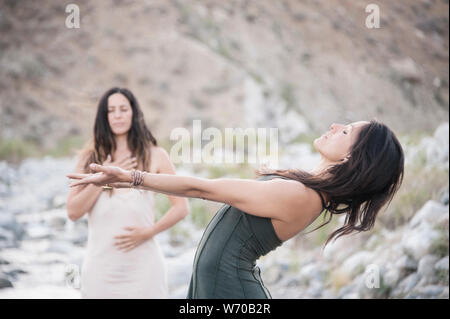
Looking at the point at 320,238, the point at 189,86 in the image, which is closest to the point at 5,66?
the point at 189,86

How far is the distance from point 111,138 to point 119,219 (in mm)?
476

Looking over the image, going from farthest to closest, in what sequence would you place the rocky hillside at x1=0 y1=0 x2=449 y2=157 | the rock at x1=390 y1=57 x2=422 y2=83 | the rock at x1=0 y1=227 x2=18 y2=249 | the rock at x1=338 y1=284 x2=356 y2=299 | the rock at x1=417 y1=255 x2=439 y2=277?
the rocky hillside at x1=0 y1=0 x2=449 y2=157 → the rock at x1=390 y1=57 x2=422 y2=83 → the rock at x1=0 y1=227 x2=18 y2=249 → the rock at x1=338 y1=284 x2=356 y2=299 → the rock at x1=417 y1=255 x2=439 y2=277

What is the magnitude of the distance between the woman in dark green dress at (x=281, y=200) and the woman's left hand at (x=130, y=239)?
Result: 1.08 metres

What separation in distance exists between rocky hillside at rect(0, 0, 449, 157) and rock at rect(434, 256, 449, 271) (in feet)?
16.3

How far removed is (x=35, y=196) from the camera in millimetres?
7238

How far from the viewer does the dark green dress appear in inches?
68.6

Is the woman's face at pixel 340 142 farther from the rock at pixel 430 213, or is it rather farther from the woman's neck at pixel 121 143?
the rock at pixel 430 213

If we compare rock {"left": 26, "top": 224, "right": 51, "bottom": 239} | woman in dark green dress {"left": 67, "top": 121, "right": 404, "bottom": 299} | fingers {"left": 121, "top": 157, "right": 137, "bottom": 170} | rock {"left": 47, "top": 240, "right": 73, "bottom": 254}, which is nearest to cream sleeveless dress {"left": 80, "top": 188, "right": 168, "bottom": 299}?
fingers {"left": 121, "top": 157, "right": 137, "bottom": 170}

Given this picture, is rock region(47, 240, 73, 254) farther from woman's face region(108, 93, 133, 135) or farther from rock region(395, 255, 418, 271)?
rock region(395, 255, 418, 271)

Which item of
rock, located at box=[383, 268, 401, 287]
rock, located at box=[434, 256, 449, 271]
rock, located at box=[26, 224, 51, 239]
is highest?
rock, located at box=[26, 224, 51, 239]
